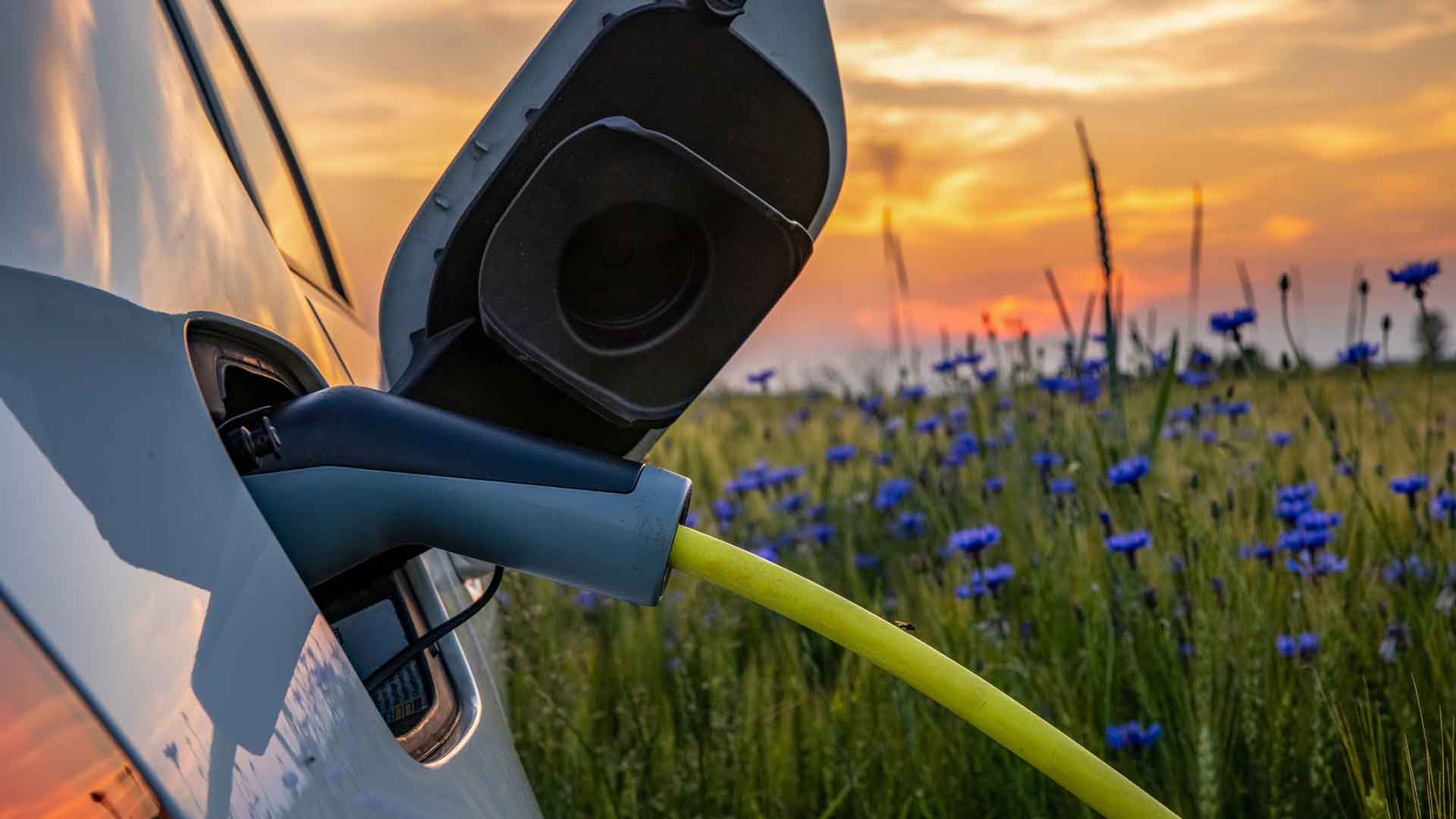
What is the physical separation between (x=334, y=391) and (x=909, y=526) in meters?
2.83

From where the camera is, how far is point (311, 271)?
1.66 meters

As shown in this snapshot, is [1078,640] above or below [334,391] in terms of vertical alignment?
above

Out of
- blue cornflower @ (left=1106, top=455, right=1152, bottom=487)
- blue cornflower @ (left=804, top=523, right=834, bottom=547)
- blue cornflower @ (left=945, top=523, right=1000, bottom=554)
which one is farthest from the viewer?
blue cornflower @ (left=804, top=523, right=834, bottom=547)

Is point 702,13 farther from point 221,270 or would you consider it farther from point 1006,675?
point 1006,675

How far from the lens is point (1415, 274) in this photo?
2.80 metres

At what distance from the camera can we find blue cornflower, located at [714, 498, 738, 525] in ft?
13.4

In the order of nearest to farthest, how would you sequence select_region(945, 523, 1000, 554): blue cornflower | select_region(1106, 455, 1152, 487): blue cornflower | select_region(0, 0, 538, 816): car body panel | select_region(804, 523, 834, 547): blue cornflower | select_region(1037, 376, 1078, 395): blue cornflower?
1. select_region(0, 0, 538, 816): car body panel
2. select_region(1106, 455, 1152, 487): blue cornflower
3. select_region(945, 523, 1000, 554): blue cornflower
4. select_region(1037, 376, 1078, 395): blue cornflower
5. select_region(804, 523, 834, 547): blue cornflower

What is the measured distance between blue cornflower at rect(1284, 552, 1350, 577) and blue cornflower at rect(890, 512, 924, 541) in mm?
1100

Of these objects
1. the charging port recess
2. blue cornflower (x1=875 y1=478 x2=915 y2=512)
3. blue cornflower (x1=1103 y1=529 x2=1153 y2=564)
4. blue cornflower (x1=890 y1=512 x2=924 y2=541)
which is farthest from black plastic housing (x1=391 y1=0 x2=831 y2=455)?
blue cornflower (x1=875 y1=478 x2=915 y2=512)

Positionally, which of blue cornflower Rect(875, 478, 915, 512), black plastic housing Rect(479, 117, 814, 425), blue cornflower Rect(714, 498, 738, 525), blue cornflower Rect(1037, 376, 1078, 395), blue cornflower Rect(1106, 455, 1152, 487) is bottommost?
black plastic housing Rect(479, 117, 814, 425)

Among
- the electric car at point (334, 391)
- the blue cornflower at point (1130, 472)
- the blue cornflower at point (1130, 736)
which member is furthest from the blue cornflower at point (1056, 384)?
the electric car at point (334, 391)

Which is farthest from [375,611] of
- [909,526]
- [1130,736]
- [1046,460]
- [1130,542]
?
[909,526]

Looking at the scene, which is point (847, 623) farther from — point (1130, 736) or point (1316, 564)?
point (1316, 564)

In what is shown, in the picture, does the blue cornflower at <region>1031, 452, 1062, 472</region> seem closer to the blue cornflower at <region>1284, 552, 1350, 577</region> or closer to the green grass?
the green grass
